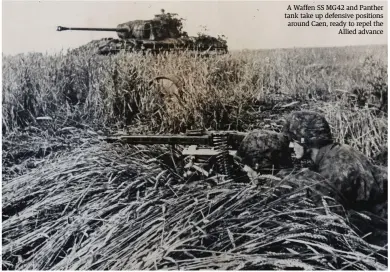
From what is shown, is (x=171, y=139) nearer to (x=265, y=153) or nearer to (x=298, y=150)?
(x=265, y=153)

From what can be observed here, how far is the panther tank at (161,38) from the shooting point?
2.09 m

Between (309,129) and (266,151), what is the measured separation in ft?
0.64

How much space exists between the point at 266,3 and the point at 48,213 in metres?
1.24

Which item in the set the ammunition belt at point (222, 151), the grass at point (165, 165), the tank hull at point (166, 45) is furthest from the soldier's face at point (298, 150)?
the tank hull at point (166, 45)

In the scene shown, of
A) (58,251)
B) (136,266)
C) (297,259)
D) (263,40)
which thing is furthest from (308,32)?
(58,251)

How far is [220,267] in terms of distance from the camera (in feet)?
6.52

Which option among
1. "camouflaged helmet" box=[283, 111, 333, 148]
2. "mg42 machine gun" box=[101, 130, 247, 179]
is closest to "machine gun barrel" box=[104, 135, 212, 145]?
"mg42 machine gun" box=[101, 130, 247, 179]

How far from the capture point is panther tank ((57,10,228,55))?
2.09 metres

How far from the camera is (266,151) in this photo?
2020 mm

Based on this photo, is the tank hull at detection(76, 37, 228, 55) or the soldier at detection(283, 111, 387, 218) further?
the tank hull at detection(76, 37, 228, 55)

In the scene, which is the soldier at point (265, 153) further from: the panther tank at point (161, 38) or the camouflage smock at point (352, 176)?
the panther tank at point (161, 38)

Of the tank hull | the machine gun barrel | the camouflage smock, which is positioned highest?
the tank hull

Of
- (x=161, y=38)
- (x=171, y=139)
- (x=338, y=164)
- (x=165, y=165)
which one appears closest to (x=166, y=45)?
(x=161, y=38)

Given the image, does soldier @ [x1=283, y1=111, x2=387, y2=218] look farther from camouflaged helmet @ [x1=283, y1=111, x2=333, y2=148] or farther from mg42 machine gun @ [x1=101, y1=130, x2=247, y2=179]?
mg42 machine gun @ [x1=101, y1=130, x2=247, y2=179]
